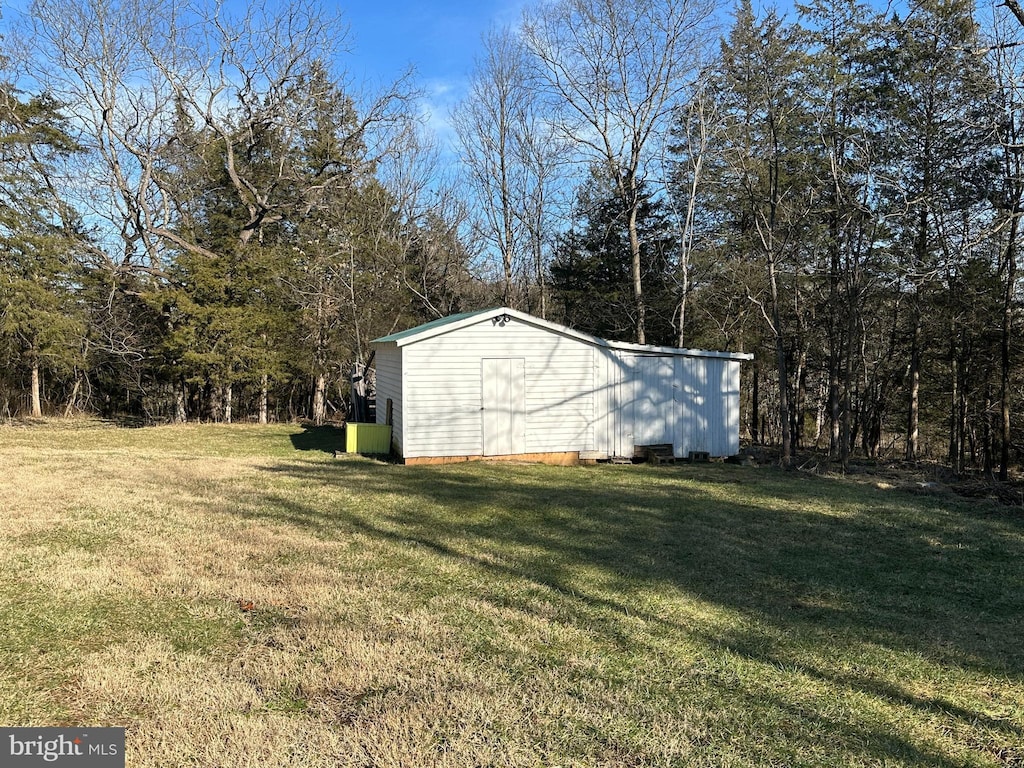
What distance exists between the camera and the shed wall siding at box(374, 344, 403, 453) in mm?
12070

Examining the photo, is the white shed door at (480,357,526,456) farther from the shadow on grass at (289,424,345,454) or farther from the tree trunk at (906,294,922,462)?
the tree trunk at (906,294,922,462)

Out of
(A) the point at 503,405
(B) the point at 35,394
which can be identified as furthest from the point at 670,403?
(B) the point at 35,394

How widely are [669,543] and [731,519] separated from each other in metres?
1.55

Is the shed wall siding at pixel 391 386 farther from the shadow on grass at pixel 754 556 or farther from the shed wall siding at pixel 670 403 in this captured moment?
the shed wall siding at pixel 670 403

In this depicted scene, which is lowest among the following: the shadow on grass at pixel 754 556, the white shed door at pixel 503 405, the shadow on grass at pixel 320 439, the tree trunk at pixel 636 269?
the shadow on grass at pixel 754 556

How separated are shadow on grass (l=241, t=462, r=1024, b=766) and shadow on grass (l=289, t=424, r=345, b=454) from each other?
356 cm

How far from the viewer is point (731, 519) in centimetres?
757

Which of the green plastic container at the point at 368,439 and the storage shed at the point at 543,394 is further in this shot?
the green plastic container at the point at 368,439

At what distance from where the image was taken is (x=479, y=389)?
1184 cm

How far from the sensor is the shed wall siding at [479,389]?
11.6 m

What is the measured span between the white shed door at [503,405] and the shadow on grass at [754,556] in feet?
5.38

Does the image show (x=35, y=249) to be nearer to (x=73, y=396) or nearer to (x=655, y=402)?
(x=73, y=396)

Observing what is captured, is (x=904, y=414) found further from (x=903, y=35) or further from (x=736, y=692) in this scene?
(x=736, y=692)

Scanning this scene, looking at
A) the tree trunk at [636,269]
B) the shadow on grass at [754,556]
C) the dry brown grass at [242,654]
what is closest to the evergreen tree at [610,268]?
the tree trunk at [636,269]
